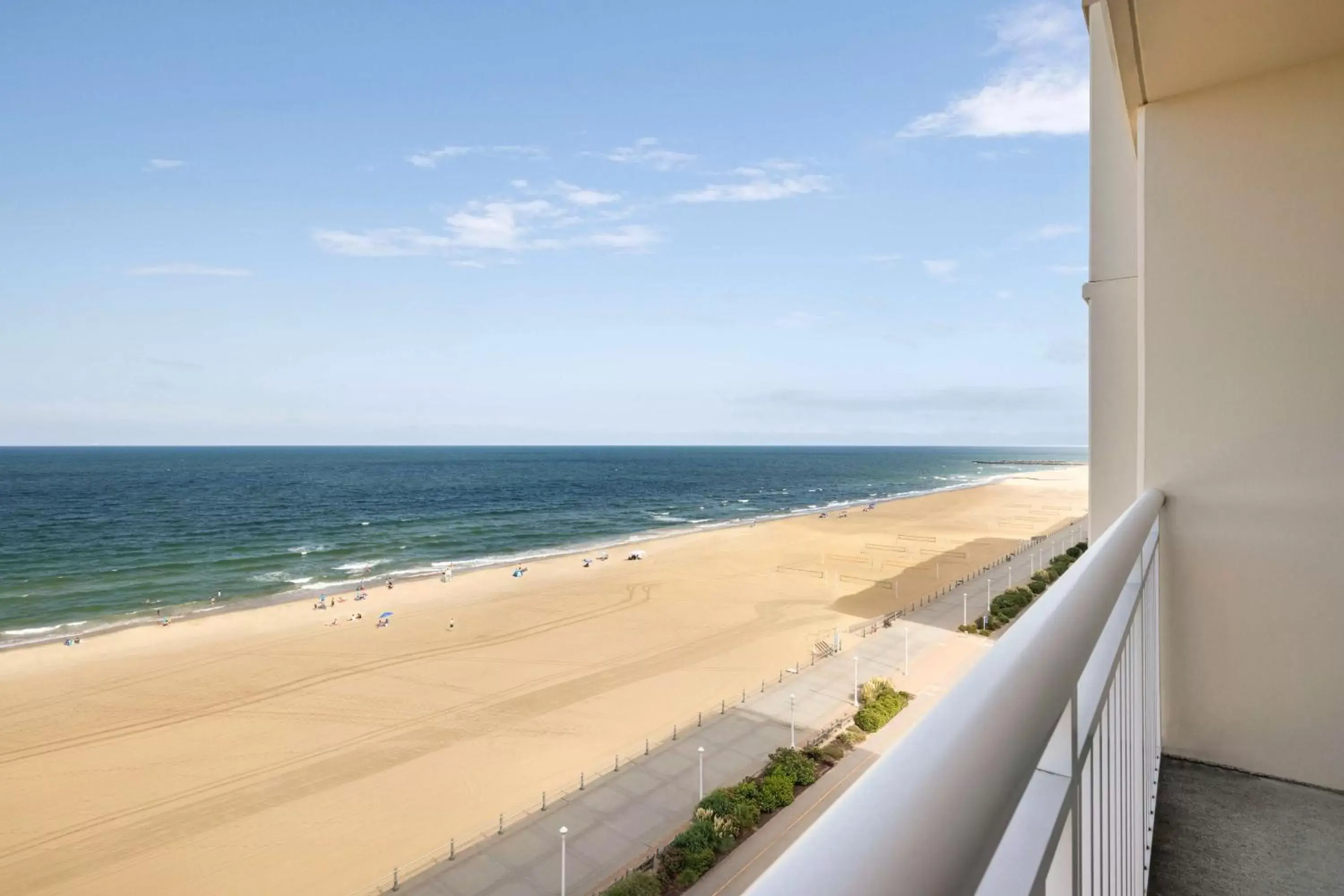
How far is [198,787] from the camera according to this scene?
12047 millimetres

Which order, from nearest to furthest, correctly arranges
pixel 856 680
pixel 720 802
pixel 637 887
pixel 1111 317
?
pixel 1111 317 → pixel 637 887 → pixel 720 802 → pixel 856 680

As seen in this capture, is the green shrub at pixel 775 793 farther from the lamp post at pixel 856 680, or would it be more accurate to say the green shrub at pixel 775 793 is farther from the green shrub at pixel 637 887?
the lamp post at pixel 856 680

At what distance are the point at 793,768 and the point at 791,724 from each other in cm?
204

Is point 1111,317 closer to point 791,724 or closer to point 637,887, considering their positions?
point 637,887

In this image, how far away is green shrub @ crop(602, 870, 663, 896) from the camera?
25.9ft

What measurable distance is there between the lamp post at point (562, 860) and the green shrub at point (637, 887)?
51 centimetres

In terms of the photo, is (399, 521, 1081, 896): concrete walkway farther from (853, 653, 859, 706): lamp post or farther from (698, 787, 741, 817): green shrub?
(698, 787, 741, 817): green shrub

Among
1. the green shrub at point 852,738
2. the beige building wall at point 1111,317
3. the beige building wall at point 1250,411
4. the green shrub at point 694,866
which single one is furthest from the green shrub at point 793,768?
the beige building wall at point 1250,411

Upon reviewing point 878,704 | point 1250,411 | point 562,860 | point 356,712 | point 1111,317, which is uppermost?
point 1111,317

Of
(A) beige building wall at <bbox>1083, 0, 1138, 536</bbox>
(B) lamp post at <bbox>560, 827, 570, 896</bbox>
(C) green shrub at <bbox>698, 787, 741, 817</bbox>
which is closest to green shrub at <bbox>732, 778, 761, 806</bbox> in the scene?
(C) green shrub at <bbox>698, 787, 741, 817</bbox>

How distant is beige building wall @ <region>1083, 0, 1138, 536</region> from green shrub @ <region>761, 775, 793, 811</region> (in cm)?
706

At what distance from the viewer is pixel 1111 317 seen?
4.17 metres

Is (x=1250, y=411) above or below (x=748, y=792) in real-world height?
above

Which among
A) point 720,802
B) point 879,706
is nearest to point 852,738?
point 879,706
